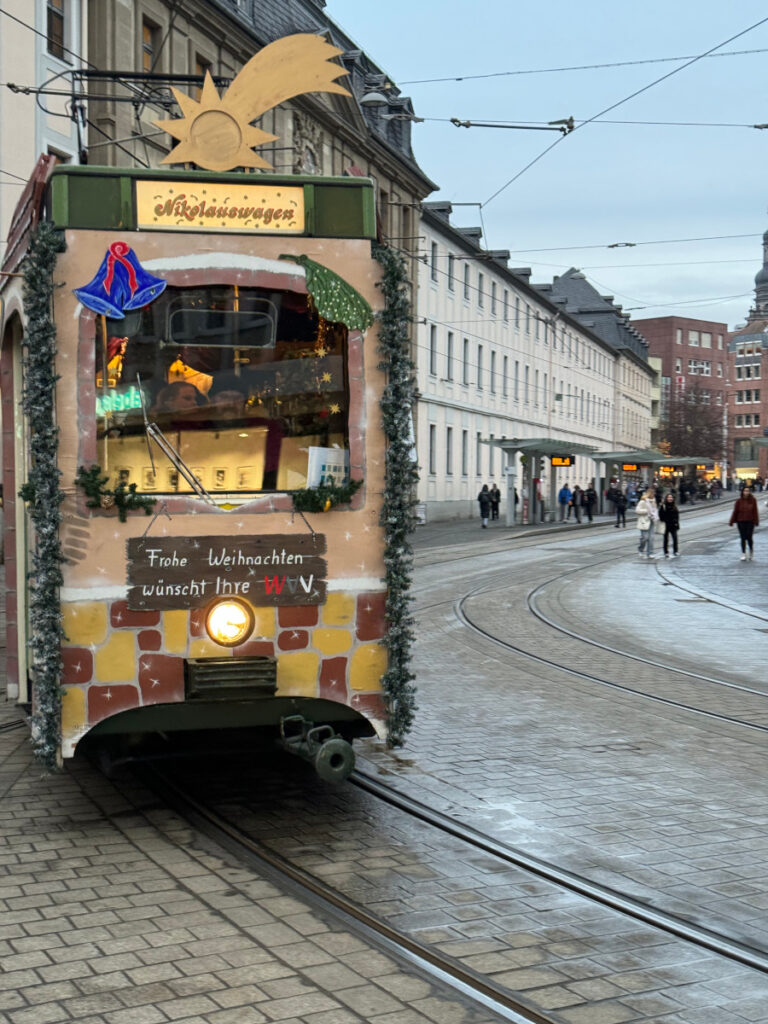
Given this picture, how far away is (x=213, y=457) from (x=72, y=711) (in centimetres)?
139

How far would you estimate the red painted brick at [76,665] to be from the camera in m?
5.98

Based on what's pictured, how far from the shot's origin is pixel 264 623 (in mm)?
6234

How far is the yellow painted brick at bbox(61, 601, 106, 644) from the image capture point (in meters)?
5.99

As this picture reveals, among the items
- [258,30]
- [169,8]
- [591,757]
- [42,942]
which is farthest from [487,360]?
[42,942]

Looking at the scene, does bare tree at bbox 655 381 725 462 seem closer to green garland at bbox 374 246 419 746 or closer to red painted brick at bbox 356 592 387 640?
green garland at bbox 374 246 419 746

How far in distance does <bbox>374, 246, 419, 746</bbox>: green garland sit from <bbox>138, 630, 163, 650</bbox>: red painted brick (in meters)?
1.15

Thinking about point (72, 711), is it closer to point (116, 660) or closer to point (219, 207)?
point (116, 660)

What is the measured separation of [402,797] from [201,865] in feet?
5.19

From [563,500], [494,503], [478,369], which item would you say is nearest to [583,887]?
[494,503]

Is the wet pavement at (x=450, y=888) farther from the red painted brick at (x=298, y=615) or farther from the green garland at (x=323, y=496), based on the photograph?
the green garland at (x=323, y=496)

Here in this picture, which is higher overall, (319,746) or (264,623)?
(264,623)

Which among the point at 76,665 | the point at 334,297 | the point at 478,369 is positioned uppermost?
the point at 478,369

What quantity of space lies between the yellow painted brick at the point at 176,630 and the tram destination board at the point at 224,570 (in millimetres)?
42

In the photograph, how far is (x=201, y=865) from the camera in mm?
5711
